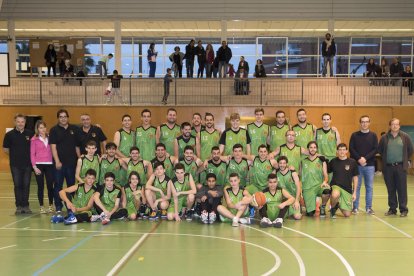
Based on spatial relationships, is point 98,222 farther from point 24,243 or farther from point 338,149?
point 338,149

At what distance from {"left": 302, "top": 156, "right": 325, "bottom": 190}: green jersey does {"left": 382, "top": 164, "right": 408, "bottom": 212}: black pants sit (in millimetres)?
1470

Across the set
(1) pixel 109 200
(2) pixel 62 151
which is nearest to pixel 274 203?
(1) pixel 109 200

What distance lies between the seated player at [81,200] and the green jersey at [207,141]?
2.50 meters

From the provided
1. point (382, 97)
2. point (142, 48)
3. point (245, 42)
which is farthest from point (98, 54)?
point (382, 97)

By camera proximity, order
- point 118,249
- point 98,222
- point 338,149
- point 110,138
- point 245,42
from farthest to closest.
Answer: point 245,42 < point 110,138 < point 338,149 < point 98,222 < point 118,249

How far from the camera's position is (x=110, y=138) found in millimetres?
20562

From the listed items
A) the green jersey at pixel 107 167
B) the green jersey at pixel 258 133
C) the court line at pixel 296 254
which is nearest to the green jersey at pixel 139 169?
the green jersey at pixel 107 167

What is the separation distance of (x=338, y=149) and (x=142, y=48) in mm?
23501

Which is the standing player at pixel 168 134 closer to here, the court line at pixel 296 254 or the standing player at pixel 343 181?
the court line at pixel 296 254

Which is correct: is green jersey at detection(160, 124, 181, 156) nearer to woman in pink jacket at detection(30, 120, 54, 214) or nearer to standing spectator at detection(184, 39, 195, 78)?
woman in pink jacket at detection(30, 120, 54, 214)

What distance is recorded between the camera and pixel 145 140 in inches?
425

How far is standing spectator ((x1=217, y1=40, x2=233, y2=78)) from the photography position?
21.3 m

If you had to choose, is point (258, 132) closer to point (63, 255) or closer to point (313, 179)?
point (313, 179)

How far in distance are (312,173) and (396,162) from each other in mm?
1817
